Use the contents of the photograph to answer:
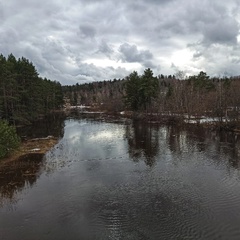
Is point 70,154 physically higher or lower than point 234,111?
lower

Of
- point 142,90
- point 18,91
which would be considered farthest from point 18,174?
point 142,90

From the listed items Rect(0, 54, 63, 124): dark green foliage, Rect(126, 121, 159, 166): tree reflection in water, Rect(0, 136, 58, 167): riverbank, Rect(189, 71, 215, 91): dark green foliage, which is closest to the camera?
Rect(0, 136, 58, 167): riverbank

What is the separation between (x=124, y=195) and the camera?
74.0 ft

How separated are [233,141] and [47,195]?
106 feet

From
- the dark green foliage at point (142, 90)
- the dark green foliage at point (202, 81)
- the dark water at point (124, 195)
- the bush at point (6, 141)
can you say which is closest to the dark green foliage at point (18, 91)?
the bush at point (6, 141)

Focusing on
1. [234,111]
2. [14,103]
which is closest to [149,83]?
[234,111]

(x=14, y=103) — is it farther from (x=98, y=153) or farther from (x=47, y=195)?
(x=47, y=195)

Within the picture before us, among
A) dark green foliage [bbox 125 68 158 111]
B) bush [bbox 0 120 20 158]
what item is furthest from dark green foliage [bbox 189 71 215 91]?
bush [bbox 0 120 20 158]

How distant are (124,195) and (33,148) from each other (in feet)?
72.1

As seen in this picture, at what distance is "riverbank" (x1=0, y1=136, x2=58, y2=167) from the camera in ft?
112

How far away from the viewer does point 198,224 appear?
17750mm

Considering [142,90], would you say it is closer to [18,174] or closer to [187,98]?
[187,98]

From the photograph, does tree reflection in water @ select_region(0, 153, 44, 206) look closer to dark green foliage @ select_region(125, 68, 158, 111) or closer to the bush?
the bush

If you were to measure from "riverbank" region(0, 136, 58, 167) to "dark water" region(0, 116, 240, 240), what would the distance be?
8.23 ft
